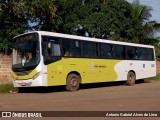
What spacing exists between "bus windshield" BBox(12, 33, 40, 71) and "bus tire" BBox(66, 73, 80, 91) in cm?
223

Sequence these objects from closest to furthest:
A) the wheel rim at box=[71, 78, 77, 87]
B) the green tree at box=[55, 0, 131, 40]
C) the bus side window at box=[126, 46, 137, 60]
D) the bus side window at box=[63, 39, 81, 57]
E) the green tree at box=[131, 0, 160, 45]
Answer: the bus side window at box=[63, 39, 81, 57]
the wheel rim at box=[71, 78, 77, 87]
the bus side window at box=[126, 46, 137, 60]
the green tree at box=[55, 0, 131, 40]
the green tree at box=[131, 0, 160, 45]

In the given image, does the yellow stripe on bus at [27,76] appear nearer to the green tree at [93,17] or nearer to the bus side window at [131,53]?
the bus side window at [131,53]

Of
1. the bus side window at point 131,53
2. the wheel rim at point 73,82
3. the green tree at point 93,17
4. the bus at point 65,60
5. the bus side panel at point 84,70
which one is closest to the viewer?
the bus at point 65,60

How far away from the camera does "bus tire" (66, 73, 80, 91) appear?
706 inches

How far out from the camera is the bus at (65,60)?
1655 centimetres

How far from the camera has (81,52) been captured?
18.8m

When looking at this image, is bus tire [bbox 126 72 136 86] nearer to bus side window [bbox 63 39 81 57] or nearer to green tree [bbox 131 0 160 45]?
bus side window [bbox 63 39 81 57]

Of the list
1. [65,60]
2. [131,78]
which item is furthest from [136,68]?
[65,60]

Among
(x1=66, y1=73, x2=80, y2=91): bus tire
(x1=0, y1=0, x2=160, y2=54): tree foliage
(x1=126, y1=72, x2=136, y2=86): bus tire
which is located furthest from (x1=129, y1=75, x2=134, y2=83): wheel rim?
(x1=0, y1=0, x2=160, y2=54): tree foliage

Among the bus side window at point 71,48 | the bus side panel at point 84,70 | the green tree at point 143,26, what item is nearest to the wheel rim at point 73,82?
the bus side panel at point 84,70

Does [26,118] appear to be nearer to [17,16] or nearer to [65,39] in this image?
[65,39]

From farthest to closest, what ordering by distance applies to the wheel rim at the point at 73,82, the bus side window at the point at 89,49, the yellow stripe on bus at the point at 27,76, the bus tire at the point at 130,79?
the bus tire at the point at 130,79, the bus side window at the point at 89,49, the wheel rim at the point at 73,82, the yellow stripe on bus at the point at 27,76

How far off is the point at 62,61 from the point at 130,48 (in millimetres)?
7201

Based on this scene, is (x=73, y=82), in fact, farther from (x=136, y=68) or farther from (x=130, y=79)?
(x=136, y=68)
